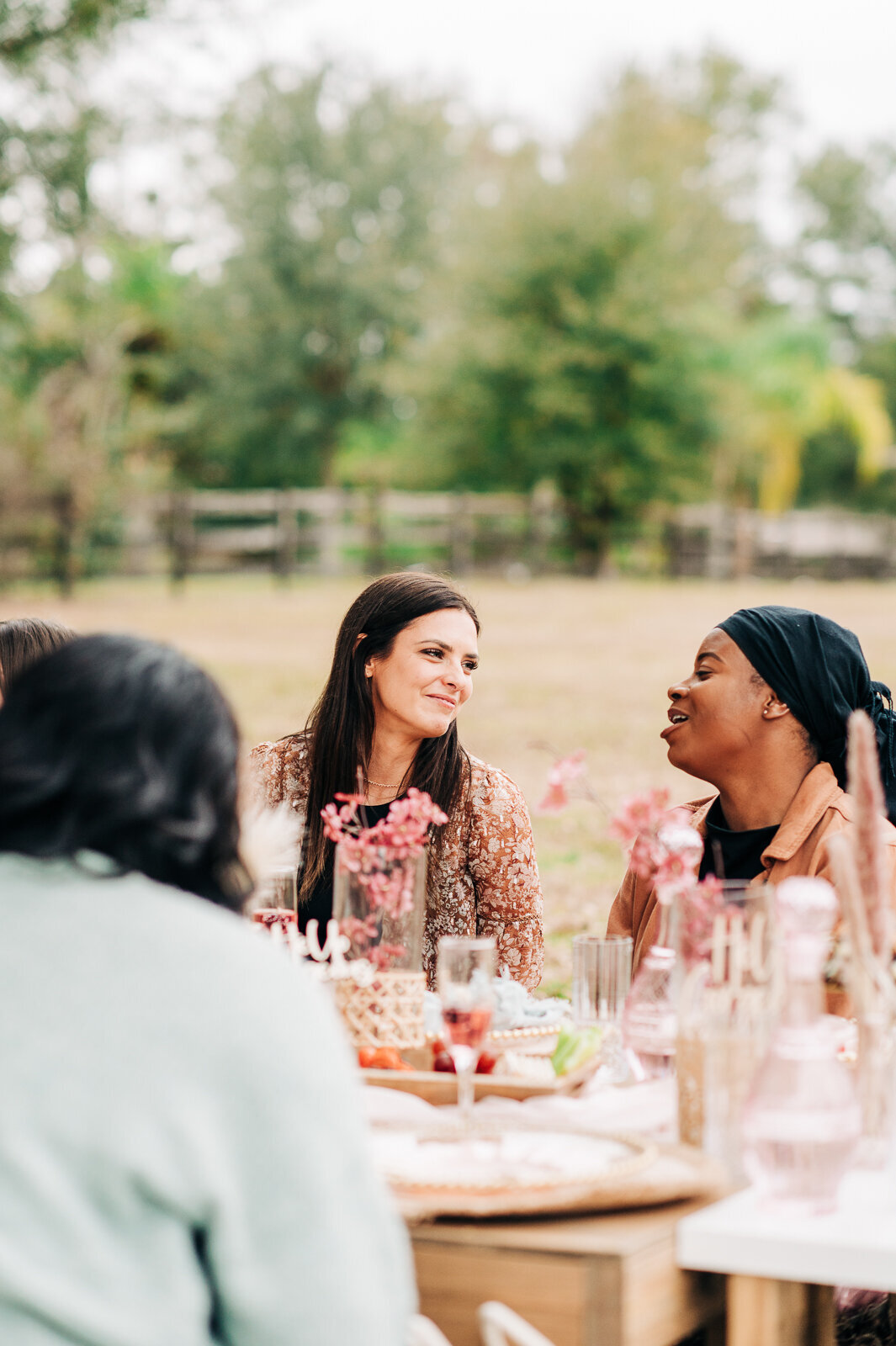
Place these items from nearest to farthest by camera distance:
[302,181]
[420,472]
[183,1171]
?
1. [183,1171]
2. [420,472]
3. [302,181]

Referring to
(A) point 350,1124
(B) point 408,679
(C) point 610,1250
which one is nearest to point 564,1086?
(C) point 610,1250

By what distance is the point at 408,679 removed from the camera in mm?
3887

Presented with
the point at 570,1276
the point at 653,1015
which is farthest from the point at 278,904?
the point at 570,1276

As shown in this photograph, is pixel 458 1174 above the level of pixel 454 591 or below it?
below

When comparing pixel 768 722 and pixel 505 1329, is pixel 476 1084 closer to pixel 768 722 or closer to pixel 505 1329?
pixel 505 1329

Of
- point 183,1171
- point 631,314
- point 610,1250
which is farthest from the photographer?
point 631,314

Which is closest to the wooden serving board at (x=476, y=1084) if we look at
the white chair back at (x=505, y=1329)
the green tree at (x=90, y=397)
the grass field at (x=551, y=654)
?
the white chair back at (x=505, y=1329)

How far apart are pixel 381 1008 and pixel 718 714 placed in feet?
4.07

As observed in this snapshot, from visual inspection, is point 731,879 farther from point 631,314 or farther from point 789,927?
point 631,314

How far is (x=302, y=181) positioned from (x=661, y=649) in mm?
26646

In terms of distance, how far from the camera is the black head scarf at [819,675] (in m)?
3.43

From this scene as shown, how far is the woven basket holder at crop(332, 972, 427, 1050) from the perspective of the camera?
2.53m

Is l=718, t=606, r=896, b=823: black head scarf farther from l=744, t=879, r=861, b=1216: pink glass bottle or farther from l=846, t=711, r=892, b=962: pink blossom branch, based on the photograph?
l=744, t=879, r=861, b=1216: pink glass bottle

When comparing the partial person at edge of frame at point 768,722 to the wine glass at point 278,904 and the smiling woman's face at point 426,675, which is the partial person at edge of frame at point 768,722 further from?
the wine glass at point 278,904
